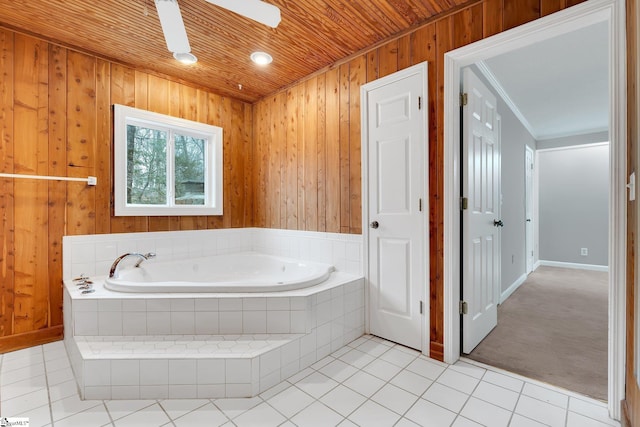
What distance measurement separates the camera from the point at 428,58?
213 centimetres

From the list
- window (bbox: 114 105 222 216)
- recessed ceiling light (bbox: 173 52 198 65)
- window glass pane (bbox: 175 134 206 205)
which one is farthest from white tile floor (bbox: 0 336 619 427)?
recessed ceiling light (bbox: 173 52 198 65)

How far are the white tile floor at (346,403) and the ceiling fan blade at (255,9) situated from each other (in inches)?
82.0

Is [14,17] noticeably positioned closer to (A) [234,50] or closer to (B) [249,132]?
(A) [234,50]

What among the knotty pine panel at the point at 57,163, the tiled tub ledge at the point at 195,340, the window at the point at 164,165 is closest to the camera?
the tiled tub ledge at the point at 195,340

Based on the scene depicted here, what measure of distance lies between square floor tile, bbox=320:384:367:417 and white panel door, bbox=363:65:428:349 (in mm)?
745

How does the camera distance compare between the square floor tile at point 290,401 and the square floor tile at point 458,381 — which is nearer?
the square floor tile at point 290,401

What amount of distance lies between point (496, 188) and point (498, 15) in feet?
4.67

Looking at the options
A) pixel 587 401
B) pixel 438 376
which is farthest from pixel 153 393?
pixel 587 401

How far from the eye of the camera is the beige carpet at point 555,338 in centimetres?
191

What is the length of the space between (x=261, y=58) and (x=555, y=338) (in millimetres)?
3411

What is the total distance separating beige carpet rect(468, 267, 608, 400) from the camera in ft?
6.26

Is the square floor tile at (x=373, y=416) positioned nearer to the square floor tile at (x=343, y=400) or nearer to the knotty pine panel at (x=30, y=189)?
the square floor tile at (x=343, y=400)

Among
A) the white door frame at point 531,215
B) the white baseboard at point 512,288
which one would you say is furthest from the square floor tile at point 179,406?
the white door frame at point 531,215

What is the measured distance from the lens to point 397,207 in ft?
7.62
